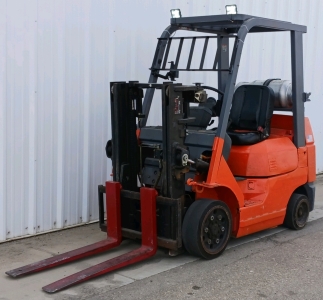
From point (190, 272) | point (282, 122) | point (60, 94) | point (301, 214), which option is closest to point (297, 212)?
point (301, 214)

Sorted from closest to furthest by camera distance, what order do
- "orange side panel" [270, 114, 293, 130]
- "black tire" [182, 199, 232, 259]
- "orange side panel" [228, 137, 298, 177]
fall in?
"black tire" [182, 199, 232, 259], "orange side panel" [228, 137, 298, 177], "orange side panel" [270, 114, 293, 130]

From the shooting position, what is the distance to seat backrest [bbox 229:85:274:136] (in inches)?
251

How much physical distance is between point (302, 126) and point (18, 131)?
316 cm

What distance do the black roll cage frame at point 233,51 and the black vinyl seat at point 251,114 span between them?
12.2 inches

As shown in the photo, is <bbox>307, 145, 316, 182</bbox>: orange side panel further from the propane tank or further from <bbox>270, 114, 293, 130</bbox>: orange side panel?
the propane tank

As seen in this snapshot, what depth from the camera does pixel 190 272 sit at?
537cm

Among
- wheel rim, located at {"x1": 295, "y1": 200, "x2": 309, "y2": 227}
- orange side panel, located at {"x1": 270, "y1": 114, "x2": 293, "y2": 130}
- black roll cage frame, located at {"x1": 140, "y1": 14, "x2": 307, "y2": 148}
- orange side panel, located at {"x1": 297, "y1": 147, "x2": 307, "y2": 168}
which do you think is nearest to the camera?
black roll cage frame, located at {"x1": 140, "y1": 14, "x2": 307, "y2": 148}

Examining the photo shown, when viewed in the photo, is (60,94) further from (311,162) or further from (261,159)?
(311,162)

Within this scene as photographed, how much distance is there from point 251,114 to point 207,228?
153 centimetres

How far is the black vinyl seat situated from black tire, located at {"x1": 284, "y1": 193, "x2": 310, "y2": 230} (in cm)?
88

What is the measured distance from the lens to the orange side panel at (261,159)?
20.4 feet

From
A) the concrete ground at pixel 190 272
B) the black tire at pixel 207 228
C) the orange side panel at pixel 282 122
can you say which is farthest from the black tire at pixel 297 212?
the black tire at pixel 207 228

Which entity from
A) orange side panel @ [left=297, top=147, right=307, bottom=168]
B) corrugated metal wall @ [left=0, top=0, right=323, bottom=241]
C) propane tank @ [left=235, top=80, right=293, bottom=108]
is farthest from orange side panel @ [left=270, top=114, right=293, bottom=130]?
corrugated metal wall @ [left=0, top=0, right=323, bottom=241]

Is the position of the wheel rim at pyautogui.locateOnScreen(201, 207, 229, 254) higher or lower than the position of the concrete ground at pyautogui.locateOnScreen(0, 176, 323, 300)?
higher
